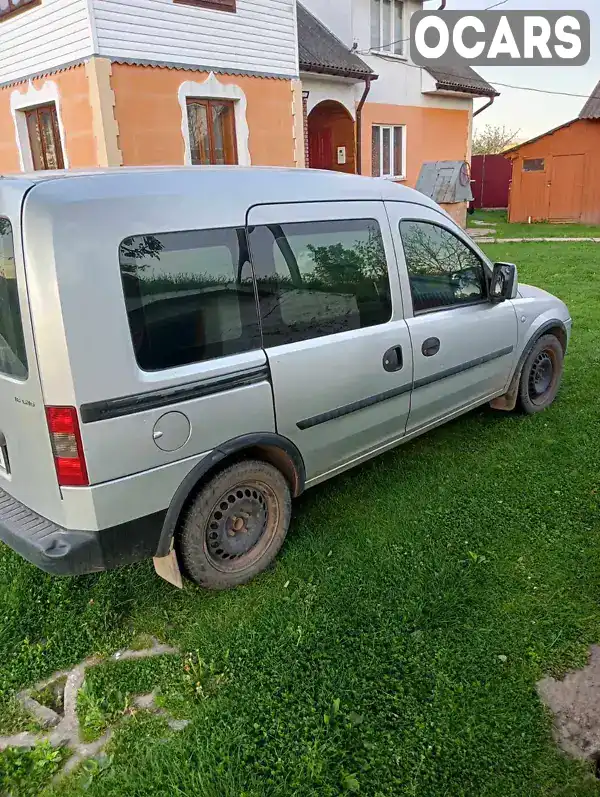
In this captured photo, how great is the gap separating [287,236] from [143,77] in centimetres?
833

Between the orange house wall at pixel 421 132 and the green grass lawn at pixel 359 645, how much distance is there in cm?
1434

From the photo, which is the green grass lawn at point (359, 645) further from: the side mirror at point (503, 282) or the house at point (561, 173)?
the house at point (561, 173)

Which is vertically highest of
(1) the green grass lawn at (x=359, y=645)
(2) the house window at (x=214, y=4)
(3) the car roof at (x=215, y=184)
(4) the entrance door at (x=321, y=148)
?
(2) the house window at (x=214, y=4)

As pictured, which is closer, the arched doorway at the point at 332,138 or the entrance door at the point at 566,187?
the arched doorway at the point at 332,138

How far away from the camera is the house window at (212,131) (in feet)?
36.1

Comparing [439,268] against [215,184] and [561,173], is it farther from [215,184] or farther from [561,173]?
[561,173]

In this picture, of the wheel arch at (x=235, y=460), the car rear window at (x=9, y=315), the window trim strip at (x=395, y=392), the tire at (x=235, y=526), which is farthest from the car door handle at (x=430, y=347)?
the car rear window at (x=9, y=315)

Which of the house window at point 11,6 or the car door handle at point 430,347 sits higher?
the house window at point 11,6

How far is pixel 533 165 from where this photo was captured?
24656mm

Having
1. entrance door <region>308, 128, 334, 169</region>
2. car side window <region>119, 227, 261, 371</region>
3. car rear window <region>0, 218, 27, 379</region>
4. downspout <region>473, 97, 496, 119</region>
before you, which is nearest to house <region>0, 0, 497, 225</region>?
entrance door <region>308, 128, 334, 169</region>

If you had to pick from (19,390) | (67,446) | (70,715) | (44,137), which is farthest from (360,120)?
(70,715)

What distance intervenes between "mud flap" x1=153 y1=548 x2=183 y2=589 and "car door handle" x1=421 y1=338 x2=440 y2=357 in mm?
1993

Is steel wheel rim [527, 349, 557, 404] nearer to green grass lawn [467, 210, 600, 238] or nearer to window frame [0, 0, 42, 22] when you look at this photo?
window frame [0, 0, 42, 22]

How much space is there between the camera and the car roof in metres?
2.48
